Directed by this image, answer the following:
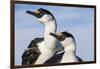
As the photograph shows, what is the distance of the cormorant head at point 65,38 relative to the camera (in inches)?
80.5

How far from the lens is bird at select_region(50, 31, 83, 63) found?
2059 mm

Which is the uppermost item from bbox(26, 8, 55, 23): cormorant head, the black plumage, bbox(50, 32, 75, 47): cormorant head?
bbox(26, 8, 55, 23): cormorant head

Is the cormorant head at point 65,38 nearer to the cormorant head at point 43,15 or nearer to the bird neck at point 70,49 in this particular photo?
the bird neck at point 70,49

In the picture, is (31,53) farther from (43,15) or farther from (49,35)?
(43,15)

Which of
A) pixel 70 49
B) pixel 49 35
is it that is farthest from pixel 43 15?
pixel 70 49

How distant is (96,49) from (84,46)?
153mm

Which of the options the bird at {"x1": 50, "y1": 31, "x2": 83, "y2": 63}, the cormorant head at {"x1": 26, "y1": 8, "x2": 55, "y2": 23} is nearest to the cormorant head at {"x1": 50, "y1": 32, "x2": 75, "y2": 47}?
the bird at {"x1": 50, "y1": 31, "x2": 83, "y2": 63}

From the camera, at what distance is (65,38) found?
2.08 m

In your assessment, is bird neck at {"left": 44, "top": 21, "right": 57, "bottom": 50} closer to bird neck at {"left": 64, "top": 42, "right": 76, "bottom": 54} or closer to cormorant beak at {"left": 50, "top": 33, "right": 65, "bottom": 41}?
cormorant beak at {"left": 50, "top": 33, "right": 65, "bottom": 41}

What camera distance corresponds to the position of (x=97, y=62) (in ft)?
7.20

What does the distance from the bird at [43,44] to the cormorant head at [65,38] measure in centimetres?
4

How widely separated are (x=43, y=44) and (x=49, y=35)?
4.3 inches

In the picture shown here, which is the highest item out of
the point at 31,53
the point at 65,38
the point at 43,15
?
the point at 43,15

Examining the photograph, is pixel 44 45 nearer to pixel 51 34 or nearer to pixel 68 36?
pixel 51 34
